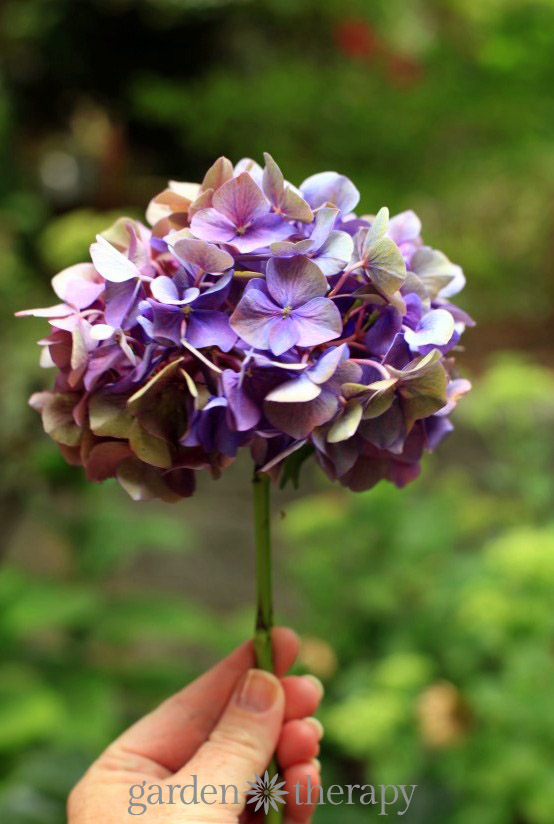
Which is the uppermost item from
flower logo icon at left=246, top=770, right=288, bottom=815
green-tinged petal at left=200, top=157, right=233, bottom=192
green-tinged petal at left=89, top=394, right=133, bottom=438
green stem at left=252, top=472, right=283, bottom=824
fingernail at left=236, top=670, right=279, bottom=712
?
green-tinged petal at left=200, top=157, right=233, bottom=192

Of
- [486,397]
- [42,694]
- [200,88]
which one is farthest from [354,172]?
[42,694]

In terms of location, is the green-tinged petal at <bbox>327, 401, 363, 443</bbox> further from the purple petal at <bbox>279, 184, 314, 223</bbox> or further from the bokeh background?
the bokeh background

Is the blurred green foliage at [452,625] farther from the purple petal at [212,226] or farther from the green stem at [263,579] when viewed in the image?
the purple petal at [212,226]

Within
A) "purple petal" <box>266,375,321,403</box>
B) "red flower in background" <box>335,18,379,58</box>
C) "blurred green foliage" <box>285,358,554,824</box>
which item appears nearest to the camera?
"purple petal" <box>266,375,321,403</box>

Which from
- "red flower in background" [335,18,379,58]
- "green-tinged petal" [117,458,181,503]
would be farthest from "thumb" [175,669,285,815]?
"red flower in background" [335,18,379,58]

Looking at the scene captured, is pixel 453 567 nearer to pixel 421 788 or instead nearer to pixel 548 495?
pixel 548 495

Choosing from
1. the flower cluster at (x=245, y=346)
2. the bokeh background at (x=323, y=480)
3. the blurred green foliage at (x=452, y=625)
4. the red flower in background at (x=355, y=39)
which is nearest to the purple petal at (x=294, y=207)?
the flower cluster at (x=245, y=346)

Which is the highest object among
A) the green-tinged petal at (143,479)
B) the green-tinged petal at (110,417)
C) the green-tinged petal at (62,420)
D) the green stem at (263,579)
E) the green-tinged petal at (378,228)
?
the green-tinged petal at (378,228)
